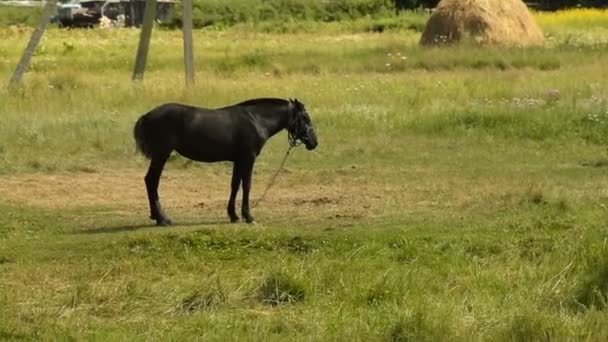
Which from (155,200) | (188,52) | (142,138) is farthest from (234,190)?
(188,52)

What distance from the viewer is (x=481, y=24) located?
1305 inches

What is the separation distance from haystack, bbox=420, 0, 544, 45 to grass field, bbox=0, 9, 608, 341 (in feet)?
29.6

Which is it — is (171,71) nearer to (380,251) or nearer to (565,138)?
(565,138)

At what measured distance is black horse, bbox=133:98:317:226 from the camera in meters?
10.4

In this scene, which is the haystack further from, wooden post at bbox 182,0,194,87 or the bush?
the bush

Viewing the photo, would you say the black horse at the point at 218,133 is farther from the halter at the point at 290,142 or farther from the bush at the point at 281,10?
the bush at the point at 281,10

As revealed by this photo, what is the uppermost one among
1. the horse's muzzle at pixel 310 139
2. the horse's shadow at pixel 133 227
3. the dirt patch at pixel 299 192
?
the horse's muzzle at pixel 310 139

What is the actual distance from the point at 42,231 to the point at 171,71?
18.4 m

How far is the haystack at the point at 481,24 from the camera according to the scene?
3297cm

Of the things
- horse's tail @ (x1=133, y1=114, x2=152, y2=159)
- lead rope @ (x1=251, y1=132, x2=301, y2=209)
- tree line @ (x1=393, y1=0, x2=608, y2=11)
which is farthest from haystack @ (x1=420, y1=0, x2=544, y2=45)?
tree line @ (x1=393, y1=0, x2=608, y2=11)

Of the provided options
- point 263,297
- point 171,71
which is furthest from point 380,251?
point 171,71

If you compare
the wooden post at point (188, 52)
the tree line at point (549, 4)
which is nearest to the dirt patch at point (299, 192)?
the wooden post at point (188, 52)

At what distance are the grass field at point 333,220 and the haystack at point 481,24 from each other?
9029 mm

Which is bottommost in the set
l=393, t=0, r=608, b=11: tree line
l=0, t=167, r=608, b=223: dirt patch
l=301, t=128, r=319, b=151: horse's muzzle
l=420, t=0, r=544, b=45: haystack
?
l=393, t=0, r=608, b=11: tree line
